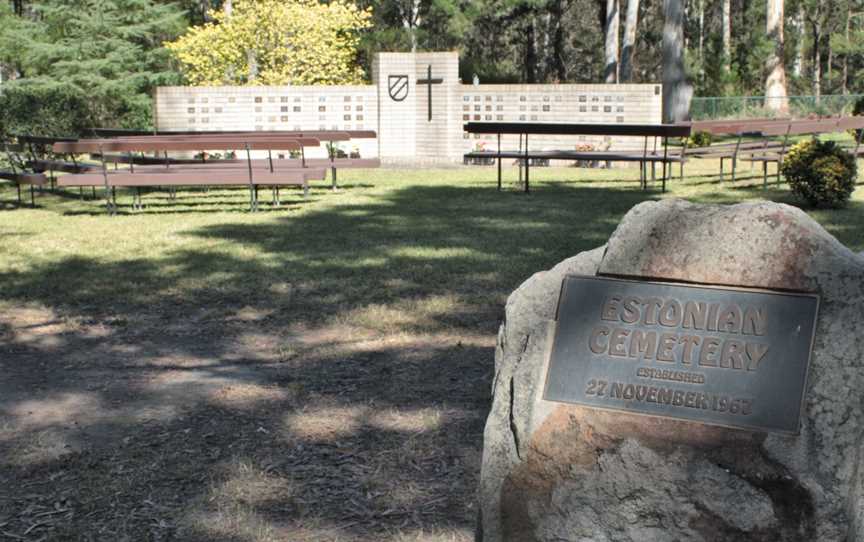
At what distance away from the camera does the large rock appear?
9.39 ft

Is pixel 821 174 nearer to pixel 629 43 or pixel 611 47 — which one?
pixel 629 43

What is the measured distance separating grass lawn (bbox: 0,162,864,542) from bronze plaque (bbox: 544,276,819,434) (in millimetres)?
851

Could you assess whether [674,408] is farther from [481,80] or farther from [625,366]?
[481,80]

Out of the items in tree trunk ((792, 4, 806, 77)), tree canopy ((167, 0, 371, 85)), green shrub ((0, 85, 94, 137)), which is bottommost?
green shrub ((0, 85, 94, 137))

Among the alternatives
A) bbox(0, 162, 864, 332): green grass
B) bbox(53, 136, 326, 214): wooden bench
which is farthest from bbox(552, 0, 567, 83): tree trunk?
bbox(53, 136, 326, 214): wooden bench

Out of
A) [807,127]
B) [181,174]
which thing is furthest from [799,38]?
[181,174]

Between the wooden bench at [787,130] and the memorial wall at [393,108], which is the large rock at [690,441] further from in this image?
the memorial wall at [393,108]

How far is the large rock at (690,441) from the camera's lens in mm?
2861

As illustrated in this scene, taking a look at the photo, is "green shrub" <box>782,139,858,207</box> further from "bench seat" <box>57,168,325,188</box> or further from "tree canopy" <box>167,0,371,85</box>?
"tree canopy" <box>167,0,371,85</box>

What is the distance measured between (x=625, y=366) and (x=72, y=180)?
34.0 ft

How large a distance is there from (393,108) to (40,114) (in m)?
8.76

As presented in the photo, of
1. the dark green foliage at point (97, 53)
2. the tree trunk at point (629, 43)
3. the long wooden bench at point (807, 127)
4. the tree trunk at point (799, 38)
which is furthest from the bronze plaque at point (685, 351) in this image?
the tree trunk at point (799, 38)

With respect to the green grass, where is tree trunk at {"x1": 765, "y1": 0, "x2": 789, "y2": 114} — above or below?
above

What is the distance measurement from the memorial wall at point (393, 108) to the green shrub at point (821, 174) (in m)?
9.70
